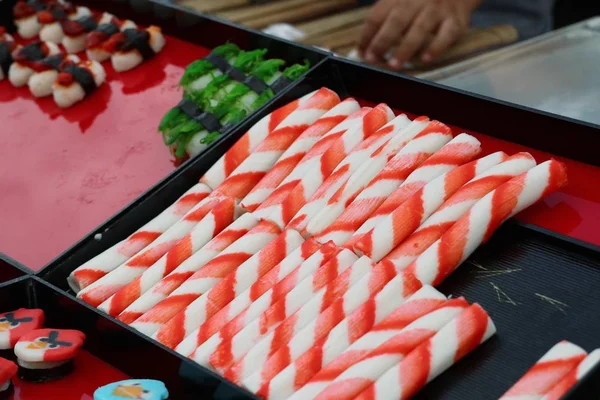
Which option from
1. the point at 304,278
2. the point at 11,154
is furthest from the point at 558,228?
the point at 11,154

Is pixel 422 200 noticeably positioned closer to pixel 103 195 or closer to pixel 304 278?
pixel 304 278

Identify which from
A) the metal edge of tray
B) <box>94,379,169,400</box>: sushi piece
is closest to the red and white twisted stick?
<box>94,379,169,400</box>: sushi piece

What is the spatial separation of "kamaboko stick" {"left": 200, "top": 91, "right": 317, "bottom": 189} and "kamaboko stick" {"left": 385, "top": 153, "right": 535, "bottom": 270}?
558mm

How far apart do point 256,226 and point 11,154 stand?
1.05 meters

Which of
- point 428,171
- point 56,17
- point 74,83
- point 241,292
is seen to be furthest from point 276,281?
point 56,17

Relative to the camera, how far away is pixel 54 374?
5.41ft

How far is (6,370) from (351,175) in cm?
85

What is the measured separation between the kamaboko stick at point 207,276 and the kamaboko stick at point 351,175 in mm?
73

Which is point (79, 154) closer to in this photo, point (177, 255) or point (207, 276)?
point (177, 255)

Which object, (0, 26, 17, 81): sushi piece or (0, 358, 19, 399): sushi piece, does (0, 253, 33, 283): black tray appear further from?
(0, 26, 17, 81): sushi piece

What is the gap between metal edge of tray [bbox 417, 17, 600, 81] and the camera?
8.65ft

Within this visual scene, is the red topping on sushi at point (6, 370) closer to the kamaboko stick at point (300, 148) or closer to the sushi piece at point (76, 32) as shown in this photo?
the kamaboko stick at point (300, 148)

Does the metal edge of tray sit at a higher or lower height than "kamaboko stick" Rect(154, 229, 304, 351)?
higher

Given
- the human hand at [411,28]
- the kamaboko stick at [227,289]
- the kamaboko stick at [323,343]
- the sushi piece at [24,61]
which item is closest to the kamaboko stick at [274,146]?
the kamaboko stick at [227,289]
